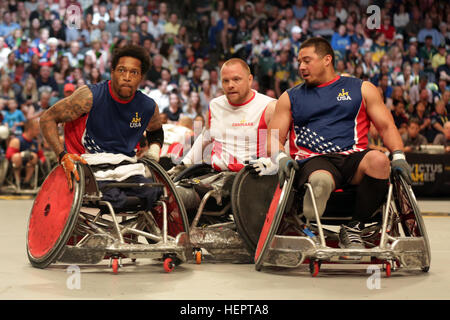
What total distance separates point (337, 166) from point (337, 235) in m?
0.56

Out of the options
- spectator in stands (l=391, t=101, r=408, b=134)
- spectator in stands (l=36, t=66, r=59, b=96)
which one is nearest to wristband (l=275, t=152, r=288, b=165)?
spectator in stands (l=391, t=101, r=408, b=134)

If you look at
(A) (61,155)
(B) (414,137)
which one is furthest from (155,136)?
(B) (414,137)

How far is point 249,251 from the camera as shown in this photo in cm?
561

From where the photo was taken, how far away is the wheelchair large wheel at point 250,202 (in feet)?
18.2

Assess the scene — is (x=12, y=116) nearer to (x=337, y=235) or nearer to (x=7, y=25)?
(x=7, y=25)

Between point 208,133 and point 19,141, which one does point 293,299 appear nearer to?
point 208,133

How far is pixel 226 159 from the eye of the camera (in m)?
6.34

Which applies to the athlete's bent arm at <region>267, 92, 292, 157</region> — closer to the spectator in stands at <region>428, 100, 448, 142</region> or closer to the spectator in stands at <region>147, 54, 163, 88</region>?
the spectator in stands at <region>428, 100, 448, 142</region>

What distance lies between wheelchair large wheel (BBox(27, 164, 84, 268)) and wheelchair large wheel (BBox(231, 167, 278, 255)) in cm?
126

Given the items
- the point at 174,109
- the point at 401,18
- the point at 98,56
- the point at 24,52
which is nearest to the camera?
the point at 174,109

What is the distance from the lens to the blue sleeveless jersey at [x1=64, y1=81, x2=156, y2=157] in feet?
17.8

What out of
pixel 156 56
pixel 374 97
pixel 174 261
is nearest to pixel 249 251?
pixel 174 261

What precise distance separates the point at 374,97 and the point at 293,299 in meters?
1.91

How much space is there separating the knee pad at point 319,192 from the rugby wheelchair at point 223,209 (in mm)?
816
